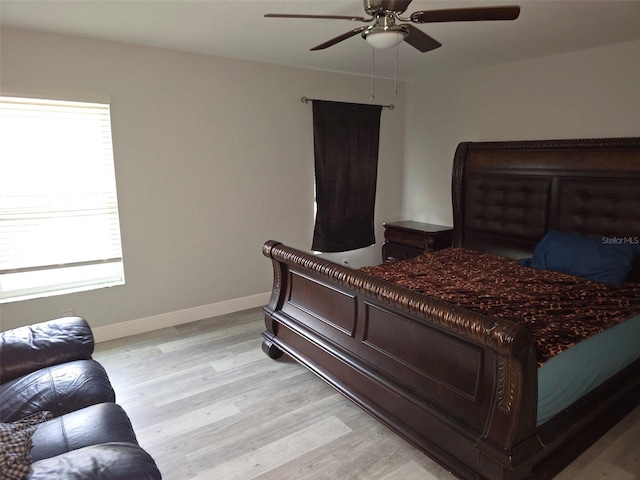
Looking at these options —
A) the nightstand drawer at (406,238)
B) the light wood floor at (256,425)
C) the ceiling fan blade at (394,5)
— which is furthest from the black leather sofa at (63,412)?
the nightstand drawer at (406,238)

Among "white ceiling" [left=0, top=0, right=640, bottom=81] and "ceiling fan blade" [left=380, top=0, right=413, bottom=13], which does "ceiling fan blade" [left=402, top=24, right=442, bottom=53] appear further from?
"white ceiling" [left=0, top=0, right=640, bottom=81]

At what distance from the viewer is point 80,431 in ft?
5.24

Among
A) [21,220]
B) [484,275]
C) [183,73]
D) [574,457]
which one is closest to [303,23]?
[183,73]

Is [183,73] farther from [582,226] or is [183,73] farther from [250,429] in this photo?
[582,226]

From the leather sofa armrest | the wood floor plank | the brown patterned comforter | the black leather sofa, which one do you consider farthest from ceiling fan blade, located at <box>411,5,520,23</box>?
the leather sofa armrest

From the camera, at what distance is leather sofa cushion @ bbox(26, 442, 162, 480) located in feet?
3.87

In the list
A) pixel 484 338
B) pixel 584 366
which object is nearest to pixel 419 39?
pixel 484 338

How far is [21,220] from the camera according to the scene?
10.3 feet

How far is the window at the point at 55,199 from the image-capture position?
3.07 metres

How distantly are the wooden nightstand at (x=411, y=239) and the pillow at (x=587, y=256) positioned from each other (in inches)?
41.5

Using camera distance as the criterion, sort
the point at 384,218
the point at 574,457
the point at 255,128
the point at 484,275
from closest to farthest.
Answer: the point at 574,457 → the point at 484,275 → the point at 255,128 → the point at 384,218

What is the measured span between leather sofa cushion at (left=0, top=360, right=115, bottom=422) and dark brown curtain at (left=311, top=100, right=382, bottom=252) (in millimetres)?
2856

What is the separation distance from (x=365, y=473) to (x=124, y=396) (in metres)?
1.64

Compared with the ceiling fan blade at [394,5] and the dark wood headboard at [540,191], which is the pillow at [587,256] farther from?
the ceiling fan blade at [394,5]
